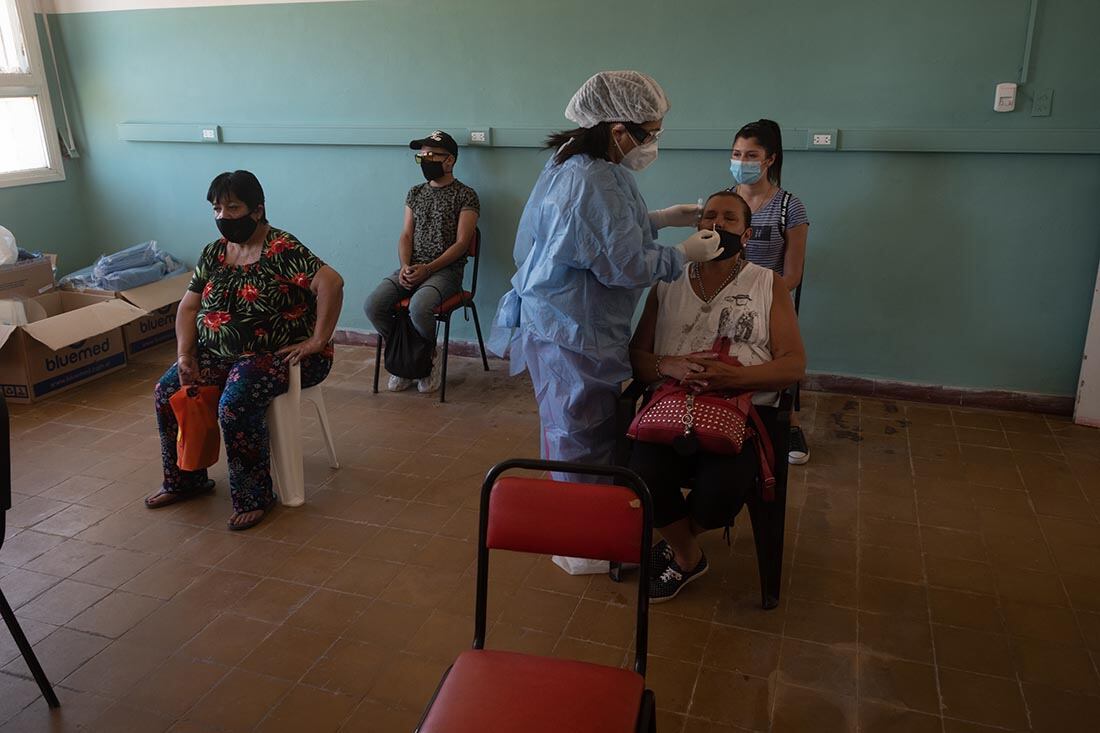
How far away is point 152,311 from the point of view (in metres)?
4.90

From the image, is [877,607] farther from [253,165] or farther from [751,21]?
[253,165]

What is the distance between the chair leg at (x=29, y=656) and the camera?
2.07 meters

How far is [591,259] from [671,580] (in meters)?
0.98

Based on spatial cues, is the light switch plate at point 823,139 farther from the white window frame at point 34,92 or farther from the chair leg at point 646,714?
the white window frame at point 34,92

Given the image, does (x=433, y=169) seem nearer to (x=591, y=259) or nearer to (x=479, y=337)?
(x=479, y=337)

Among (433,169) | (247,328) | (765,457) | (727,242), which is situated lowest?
(765,457)

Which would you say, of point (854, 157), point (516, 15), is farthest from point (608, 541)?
point (516, 15)

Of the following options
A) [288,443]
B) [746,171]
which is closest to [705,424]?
[746,171]

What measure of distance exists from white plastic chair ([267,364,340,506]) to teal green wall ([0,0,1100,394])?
1.78 meters

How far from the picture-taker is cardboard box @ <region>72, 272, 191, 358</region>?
15.7 ft

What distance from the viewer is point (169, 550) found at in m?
2.90

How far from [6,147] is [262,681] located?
4323 mm

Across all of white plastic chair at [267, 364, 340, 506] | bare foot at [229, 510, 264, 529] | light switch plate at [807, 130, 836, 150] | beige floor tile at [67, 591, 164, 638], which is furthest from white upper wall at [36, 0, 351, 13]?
beige floor tile at [67, 591, 164, 638]

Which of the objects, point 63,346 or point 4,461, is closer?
point 4,461
